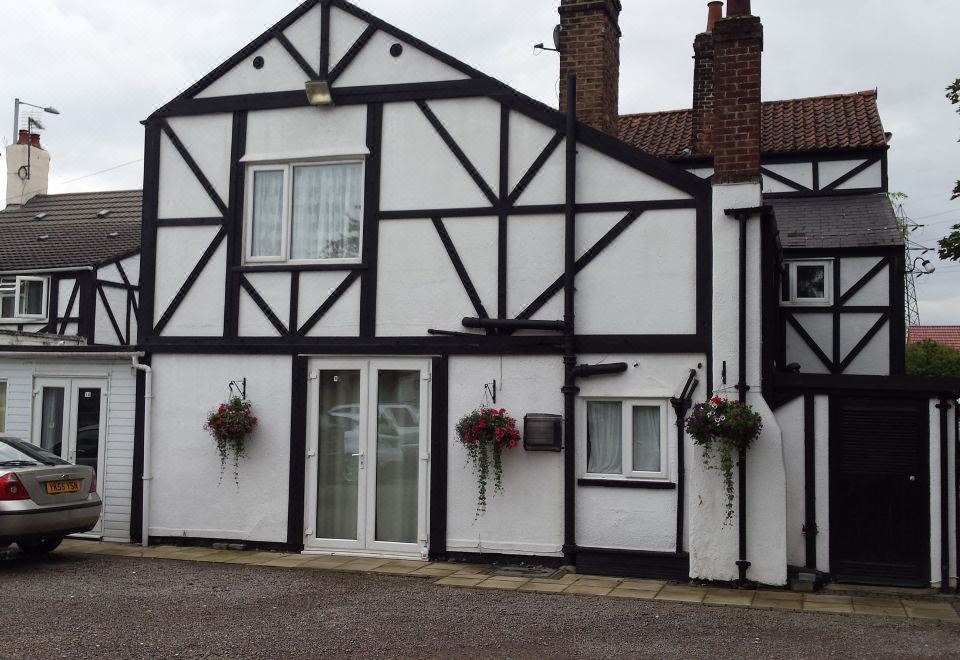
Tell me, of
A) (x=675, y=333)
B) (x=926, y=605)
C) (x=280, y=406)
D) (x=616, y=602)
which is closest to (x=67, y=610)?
(x=280, y=406)

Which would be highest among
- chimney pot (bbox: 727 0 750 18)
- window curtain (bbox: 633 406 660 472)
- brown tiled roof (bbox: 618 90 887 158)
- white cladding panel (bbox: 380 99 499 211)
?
brown tiled roof (bbox: 618 90 887 158)

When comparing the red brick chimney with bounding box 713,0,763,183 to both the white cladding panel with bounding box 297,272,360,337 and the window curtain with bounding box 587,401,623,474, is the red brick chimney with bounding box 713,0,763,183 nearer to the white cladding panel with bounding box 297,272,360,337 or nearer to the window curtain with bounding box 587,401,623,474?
the window curtain with bounding box 587,401,623,474

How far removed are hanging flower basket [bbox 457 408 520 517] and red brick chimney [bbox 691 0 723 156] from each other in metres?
10.3

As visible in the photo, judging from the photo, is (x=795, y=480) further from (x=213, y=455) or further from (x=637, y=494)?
(x=213, y=455)

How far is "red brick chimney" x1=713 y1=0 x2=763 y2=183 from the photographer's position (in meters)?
9.60

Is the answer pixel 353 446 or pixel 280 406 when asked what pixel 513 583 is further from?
pixel 280 406

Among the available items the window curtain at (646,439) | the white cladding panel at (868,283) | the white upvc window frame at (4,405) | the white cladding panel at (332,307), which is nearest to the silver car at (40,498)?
the white upvc window frame at (4,405)

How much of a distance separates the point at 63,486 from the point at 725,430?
6879 mm

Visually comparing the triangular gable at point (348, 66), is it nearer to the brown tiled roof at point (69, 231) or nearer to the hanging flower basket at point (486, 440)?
the hanging flower basket at point (486, 440)

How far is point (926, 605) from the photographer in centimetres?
853

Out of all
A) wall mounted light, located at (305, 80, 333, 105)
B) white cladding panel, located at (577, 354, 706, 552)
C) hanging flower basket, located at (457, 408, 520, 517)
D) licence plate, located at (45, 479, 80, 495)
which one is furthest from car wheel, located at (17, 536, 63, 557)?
white cladding panel, located at (577, 354, 706, 552)

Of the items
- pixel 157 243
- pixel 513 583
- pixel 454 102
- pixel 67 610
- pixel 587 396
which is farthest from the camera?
pixel 157 243

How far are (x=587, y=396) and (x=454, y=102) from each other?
366cm

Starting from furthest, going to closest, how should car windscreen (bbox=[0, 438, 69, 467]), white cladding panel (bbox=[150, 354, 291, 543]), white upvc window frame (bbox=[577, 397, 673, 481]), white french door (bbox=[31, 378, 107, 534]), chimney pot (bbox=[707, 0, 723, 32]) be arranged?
chimney pot (bbox=[707, 0, 723, 32]) < white french door (bbox=[31, 378, 107, 534]) < white cladding panel (bbox=[150, 354, 291, 543]) < car windscreen (bbox=[0, 438, 69, 467]) < white upvc window frame (bbox=[577, 397, 673, 481])
